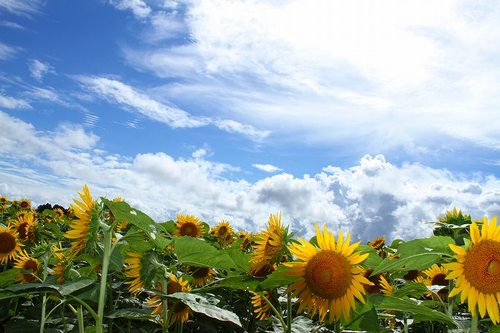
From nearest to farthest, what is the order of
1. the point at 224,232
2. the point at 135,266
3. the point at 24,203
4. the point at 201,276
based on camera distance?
the point at 135,266, the point at 201,276, the point at 224,232, the point at 24,203

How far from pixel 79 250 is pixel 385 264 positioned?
210 cm

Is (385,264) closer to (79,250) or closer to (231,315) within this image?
(231,315)

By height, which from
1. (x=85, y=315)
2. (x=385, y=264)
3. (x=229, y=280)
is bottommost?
(x=85, y=315)

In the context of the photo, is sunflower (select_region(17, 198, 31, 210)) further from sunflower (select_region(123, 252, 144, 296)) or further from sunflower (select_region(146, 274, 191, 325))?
sunflower (select_region(123, 252, 144, 296))

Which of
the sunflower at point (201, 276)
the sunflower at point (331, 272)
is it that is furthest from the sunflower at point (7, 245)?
the sunflower at point (331, 272)

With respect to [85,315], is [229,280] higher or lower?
higher

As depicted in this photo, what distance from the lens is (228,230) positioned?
9812mm

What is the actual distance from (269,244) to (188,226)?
4.16 m

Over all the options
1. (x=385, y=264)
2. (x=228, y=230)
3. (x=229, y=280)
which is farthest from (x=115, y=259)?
(x=228, y=230)

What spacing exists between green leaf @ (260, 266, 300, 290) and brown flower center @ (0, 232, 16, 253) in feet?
18.2

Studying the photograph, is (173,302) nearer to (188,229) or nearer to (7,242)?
(188,229)

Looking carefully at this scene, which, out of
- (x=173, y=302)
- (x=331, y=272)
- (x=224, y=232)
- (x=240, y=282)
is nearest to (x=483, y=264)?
(x=331, y=272)

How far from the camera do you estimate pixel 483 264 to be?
2586 millimetres

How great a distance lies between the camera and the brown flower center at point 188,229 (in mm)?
7086
